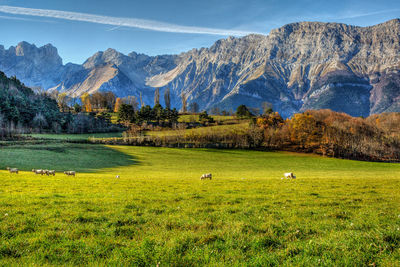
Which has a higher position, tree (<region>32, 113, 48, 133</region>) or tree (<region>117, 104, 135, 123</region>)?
tree (<region>117, 104, 135, 123</region>)

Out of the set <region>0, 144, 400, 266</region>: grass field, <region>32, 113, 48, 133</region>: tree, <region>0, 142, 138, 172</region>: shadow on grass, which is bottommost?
<region>0, 142, 138, 172</region>: shadow on grass

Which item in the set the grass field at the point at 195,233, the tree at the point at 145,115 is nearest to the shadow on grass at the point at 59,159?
the grass field at the point at 195,233

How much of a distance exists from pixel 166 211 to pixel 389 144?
131923 mm

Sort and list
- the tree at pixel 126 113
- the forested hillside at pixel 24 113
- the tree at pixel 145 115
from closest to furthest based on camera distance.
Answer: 1. the forested hillside at pixel 24 113
2. the tree at pixel 145 115
3. the tree at pixel 126 113

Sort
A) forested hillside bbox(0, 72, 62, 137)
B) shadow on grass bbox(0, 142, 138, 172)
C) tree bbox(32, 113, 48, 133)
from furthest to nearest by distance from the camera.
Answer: tree bbox(32, 113, 48, 133)
forested hillside bbox(0, 72, 62, 137)
shadow on grass bbox(0, 142, 138, 172)

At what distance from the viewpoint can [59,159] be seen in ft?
196

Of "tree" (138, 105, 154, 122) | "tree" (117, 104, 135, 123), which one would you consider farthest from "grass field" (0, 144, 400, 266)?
"tree" (117, 104, 135, 123)

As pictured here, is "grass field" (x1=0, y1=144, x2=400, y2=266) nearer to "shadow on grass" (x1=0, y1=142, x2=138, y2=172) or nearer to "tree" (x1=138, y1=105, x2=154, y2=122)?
"shadow on grass" (x1=0, y1=142, x2=138, y2=172)

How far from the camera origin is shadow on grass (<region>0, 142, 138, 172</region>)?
48544 millimetres

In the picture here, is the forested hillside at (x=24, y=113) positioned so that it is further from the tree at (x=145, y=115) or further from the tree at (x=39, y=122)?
the tree at (x=145, y=115)

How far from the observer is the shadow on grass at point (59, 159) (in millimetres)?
48544

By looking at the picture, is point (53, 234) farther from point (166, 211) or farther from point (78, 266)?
point (166, 211)

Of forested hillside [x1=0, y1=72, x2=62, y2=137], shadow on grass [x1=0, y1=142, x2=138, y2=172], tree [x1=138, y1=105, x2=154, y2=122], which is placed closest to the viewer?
shadow on grass [x1=0, y1=142, x2=138, y2=172]

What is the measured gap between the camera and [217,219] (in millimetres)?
10258
